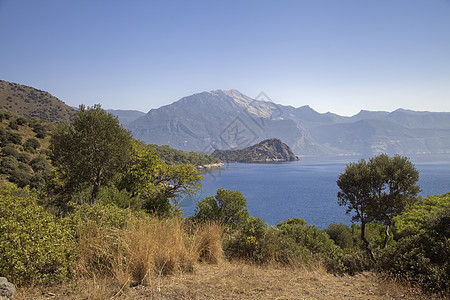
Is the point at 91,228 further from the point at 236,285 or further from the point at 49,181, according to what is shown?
the point at 49,181

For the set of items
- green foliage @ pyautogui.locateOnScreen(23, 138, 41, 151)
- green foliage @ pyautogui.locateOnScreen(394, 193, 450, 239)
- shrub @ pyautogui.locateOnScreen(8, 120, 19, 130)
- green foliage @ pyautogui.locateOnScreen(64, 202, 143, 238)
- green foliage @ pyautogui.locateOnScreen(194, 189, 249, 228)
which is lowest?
green foliage @ pyautogui.locateOnScreen(394, 193, 450, 239)

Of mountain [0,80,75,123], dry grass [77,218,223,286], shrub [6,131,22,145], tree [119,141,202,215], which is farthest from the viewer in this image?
mountain [0,80,75,123]

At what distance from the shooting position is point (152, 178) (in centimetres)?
1412

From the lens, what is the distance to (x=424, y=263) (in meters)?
4.49

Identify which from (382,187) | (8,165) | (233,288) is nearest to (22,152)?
(8,165)

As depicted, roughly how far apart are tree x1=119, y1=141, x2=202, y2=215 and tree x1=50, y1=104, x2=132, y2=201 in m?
1.35

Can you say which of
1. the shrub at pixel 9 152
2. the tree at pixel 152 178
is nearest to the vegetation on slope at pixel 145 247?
the tree at pixel 152 178

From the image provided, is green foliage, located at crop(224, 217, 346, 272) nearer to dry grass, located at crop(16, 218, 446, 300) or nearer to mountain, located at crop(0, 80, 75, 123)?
dry grass, located at crop(16, 218, 446, 300)

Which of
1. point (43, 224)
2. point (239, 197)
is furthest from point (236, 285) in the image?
point (239, 197)

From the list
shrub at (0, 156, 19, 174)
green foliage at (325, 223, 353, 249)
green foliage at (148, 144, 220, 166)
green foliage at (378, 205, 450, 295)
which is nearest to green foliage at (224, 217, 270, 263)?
green foliage at (378, 205, 450, 295)

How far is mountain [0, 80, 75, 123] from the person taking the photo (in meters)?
86.8

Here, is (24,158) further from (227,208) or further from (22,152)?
(227,208)

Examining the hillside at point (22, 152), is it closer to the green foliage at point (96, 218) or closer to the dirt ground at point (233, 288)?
the green foliage at point (96, 218)

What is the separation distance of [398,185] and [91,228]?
1737 cm
